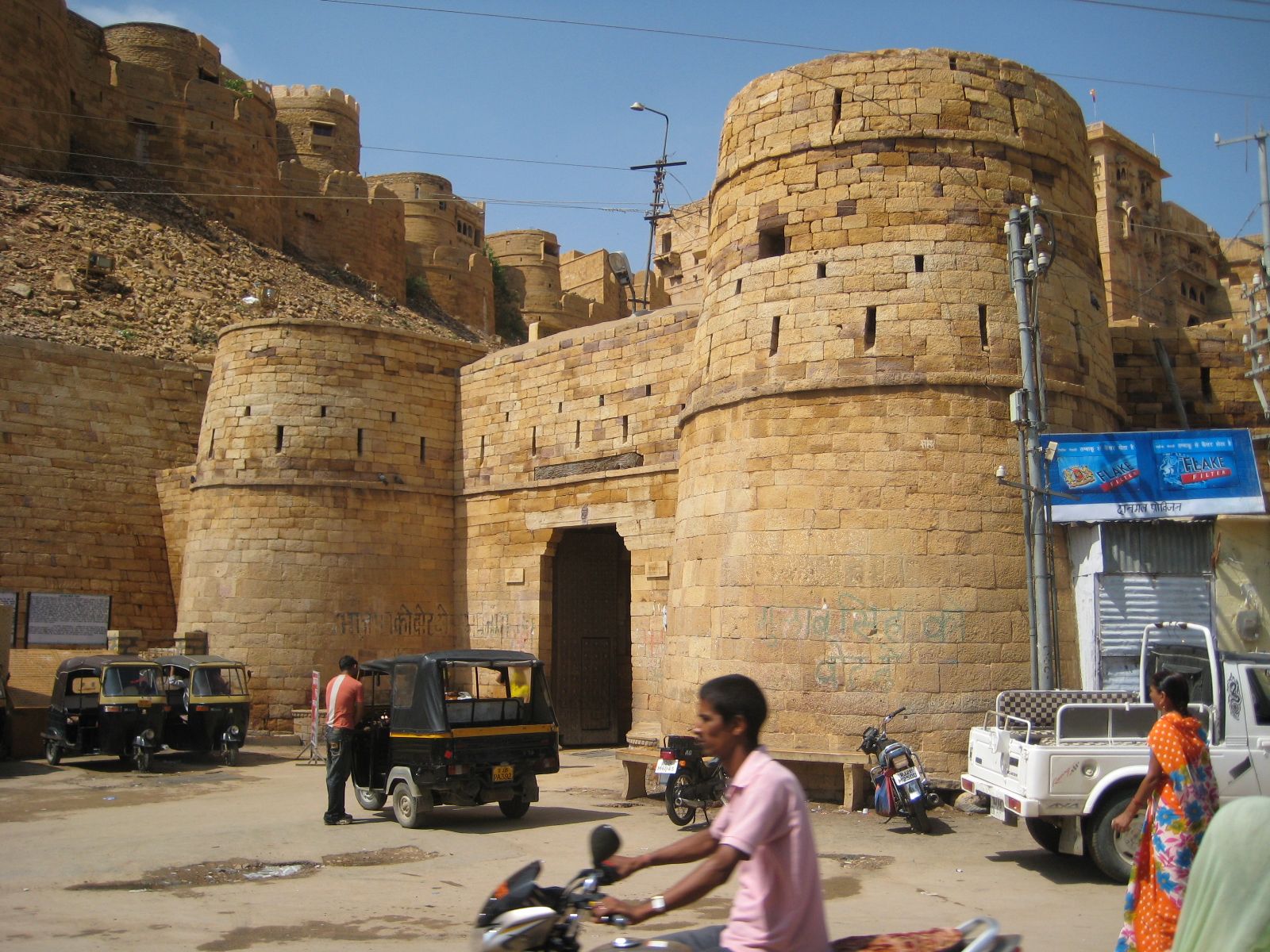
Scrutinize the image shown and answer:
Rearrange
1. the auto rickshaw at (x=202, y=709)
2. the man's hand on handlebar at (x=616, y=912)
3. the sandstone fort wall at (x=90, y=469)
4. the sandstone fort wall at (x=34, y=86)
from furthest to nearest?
the sandstone fort wall at (x=34, y=86) → the sandstone fort wall at (x=90, y=469) → the auto rickshaw at (x=202, y=709) → the man's hand on handlebar at (x=616, y=912)

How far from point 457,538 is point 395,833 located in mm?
9996

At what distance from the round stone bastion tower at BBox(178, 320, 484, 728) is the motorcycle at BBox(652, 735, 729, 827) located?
930 cm

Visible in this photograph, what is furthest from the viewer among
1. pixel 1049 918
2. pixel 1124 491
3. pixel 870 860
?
pixel 1124 491

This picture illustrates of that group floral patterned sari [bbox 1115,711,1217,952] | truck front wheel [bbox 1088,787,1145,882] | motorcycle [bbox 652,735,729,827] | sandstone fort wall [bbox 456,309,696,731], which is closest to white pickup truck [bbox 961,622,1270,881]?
truck front wheel [bbox 1088,787,1145,882]

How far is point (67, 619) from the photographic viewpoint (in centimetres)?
2128

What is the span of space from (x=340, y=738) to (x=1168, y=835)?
7.27 meters

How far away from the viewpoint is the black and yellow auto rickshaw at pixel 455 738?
10000mm

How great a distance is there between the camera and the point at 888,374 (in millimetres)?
11617

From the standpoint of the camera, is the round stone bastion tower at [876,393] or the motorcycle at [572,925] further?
the round stone bastion tower at [876,393]

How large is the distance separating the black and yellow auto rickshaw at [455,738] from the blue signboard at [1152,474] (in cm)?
549

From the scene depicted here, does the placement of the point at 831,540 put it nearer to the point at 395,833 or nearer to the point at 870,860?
the point at 870,860

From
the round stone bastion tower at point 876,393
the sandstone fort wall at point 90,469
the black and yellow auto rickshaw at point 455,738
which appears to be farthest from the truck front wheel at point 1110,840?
the sandstone fort wall at point 90,469

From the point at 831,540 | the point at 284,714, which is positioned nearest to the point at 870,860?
the point at 831,540

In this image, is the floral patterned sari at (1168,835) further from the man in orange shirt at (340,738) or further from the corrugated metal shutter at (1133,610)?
the man in orange shirt at (340,738)
